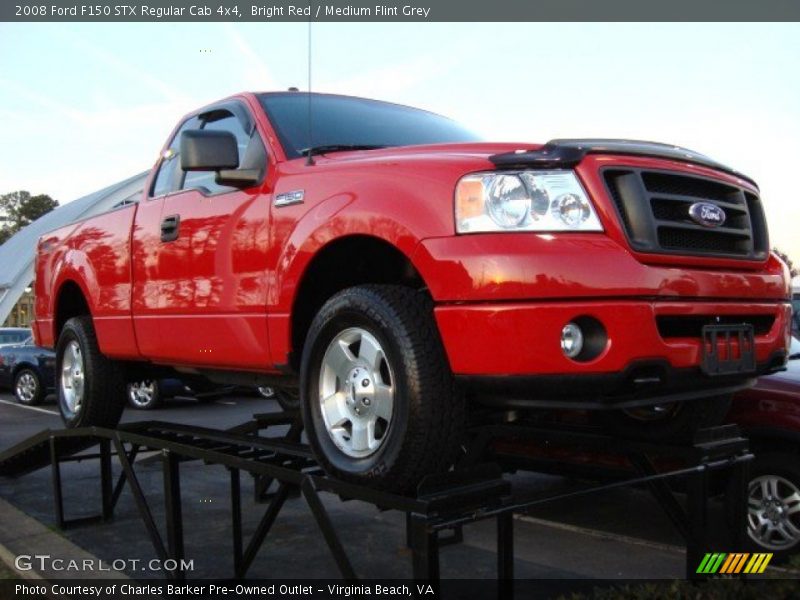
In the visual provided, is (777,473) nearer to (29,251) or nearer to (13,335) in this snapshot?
(13,335)

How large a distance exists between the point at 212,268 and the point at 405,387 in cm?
154

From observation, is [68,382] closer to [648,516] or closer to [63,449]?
[63,449]

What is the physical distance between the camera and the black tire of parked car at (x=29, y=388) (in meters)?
14.2

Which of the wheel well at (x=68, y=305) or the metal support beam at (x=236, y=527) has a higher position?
the wheel well at (x=68, y=305)

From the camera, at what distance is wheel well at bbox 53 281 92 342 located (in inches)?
221

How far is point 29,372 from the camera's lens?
47.3 feet

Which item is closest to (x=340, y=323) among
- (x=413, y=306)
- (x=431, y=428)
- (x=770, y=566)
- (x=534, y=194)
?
(x=413, y=306)

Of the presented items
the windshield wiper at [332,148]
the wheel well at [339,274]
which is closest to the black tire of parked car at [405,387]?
the wheel well at [339,274]

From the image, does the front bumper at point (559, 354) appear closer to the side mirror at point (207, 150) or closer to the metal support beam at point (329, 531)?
the metal support beam at point (329, 531)

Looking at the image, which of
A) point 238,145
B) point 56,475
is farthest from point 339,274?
point 56,475

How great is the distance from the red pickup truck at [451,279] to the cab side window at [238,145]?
18mm

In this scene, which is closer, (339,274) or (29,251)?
(339,274)

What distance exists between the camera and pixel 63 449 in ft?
18.9

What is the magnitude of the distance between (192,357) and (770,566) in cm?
334
